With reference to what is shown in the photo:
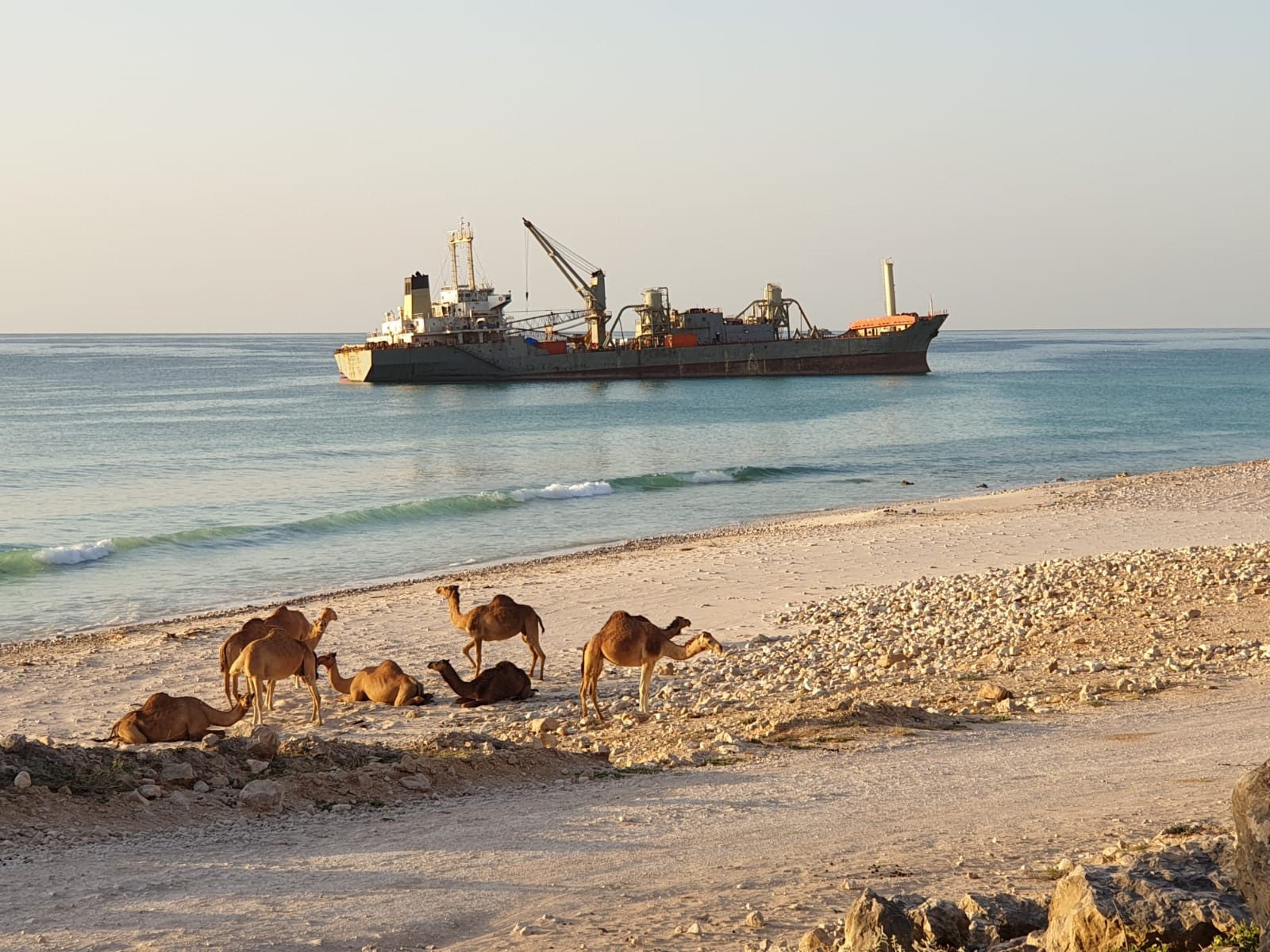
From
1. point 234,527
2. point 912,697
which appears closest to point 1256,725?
point 912,697

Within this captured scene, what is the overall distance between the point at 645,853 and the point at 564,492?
27856 millimetres

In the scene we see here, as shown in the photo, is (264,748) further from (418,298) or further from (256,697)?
(418,298)

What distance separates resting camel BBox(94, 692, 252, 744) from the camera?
9.10 m

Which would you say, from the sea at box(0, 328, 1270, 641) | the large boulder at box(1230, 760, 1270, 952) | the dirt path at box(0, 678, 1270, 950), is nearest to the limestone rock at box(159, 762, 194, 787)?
the dirt path at box(0, 678, 1270, 950)

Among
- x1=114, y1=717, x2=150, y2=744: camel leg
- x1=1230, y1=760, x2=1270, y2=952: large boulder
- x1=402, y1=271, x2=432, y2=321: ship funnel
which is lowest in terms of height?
x1=114, y1=717, x2=150, y2=744: camel leg

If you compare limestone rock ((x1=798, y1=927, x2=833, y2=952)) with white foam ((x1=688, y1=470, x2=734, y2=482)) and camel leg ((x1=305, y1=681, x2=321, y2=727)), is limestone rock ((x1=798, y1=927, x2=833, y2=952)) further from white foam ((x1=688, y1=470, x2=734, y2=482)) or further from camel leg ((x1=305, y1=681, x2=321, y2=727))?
white foam ((x1=688, y1=470, x2=734, y2=482))

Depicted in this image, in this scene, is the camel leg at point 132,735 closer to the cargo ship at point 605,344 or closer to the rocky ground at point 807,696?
the rocky ground at point 807,696

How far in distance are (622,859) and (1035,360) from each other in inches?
6049

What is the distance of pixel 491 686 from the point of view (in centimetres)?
1117

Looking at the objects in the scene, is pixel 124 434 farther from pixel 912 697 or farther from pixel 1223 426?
pixel 912 697

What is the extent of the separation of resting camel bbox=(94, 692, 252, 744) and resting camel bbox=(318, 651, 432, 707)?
74.7 inches

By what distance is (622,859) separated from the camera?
20.7 ft

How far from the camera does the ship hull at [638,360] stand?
87938mm

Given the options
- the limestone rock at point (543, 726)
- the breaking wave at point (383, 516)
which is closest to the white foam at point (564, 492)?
the breaking wave at point (383, 516)
